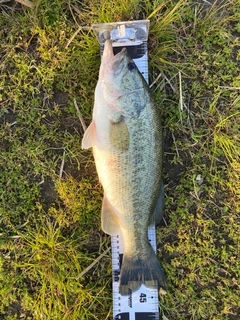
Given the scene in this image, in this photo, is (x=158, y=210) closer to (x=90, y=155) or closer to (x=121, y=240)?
(x=121, y=240)

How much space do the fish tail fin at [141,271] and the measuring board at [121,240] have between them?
155mm

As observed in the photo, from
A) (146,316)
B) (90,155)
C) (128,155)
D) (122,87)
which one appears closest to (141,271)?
(146,316)

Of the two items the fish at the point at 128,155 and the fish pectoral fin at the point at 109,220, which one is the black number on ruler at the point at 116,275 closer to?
the fish at the point at 128,155

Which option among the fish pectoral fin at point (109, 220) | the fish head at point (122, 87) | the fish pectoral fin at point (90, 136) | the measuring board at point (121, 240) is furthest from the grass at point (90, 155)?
the fish head at point (122, 87)

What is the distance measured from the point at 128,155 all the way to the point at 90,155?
60cm

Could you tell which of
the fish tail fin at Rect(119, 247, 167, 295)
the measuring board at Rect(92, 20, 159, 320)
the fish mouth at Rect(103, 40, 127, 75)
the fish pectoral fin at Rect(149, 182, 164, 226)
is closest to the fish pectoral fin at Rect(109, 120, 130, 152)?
the fish mouth at Rect(103, 40, 127, 75)

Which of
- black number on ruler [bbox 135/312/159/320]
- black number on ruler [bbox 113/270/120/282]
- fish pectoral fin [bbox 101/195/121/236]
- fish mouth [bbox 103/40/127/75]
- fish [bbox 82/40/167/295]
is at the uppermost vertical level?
fish mouth [bbox 103/40/127/75]

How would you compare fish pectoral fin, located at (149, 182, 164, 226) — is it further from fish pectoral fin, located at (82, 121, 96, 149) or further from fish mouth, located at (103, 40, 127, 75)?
fish mouth, located at (103, 40, 127, 75)

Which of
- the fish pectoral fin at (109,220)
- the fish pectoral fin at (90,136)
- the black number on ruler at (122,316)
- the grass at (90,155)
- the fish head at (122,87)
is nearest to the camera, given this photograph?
the fish head at (122,87)

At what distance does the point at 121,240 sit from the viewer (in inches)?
122

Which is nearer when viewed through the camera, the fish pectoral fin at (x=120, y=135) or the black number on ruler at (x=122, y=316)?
the fish pectoral fin at (x=120, y=135)

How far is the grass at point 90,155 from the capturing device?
3182mm

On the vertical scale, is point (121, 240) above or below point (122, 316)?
above

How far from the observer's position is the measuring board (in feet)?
10.1
